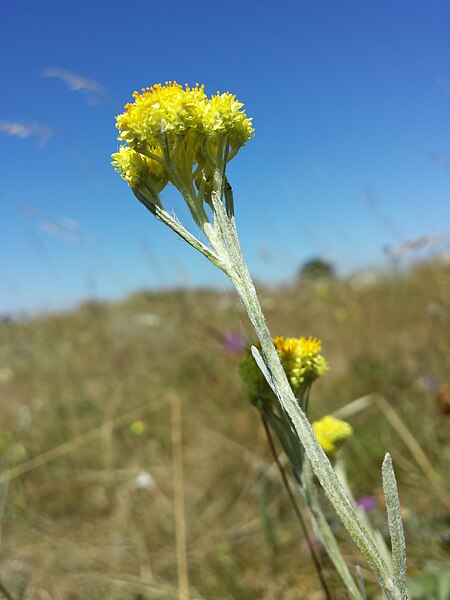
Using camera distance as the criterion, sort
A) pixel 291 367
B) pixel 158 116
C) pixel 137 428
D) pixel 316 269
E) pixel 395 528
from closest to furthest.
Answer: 1. pixel 395 528
2. pixel 158 116
3. pixel 291 367
4. pixel 137 428
5. pixel 316 269

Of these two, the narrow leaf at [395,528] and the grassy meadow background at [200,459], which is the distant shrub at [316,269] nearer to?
the grassy meadow background at [200,459]

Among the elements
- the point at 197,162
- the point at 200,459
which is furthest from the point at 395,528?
the point at 200,459

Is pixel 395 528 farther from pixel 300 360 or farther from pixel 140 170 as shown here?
pixel 140 170

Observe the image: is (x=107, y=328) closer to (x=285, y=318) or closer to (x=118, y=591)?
(x=285, y=318)

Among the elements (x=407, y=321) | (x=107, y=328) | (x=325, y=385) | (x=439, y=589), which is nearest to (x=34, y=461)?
(x=325, y=385)

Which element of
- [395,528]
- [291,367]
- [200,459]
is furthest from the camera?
[200,459]

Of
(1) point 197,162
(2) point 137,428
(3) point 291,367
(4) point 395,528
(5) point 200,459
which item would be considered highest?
(1) point 197,162
